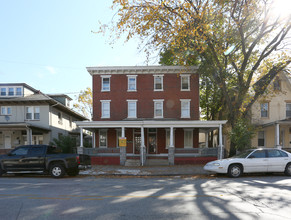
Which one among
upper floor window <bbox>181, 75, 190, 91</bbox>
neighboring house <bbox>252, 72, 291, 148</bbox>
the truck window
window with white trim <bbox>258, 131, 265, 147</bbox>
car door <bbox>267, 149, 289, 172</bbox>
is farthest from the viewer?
window with white trim <bbox>258, 131, 265, 147</bbox>

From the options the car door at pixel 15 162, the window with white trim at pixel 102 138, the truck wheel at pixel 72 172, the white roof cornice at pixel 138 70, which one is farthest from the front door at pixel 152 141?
the car door at pixel 15 162

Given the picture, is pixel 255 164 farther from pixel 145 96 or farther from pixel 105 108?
pixel 105 108

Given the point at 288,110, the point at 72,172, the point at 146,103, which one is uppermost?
the point at 146,103

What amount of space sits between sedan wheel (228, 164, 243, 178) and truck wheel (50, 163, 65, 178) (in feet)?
28.1

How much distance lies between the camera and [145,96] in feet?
79.5

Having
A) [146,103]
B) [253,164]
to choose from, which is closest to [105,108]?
[146,103]

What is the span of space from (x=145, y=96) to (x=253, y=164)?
548 inches

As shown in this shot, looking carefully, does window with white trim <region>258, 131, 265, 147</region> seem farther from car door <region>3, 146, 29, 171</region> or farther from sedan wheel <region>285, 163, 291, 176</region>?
car door <region>3, 146, 29, 171</region>

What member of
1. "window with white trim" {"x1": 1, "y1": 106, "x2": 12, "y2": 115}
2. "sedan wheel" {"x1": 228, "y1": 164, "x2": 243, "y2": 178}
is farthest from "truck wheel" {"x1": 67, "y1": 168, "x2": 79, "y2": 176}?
"window with white trim" {"x1": 1, "y1": 106, "x2": 12, "y2": 115}

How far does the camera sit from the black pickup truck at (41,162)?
12.5 meters

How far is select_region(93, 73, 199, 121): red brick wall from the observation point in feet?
78.7

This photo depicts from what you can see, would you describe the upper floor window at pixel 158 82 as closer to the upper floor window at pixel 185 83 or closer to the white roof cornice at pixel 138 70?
the white roof cornice at pixel 138 70

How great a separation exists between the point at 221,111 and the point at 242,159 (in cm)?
1399

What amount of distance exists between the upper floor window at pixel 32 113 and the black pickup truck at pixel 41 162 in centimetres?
1402
